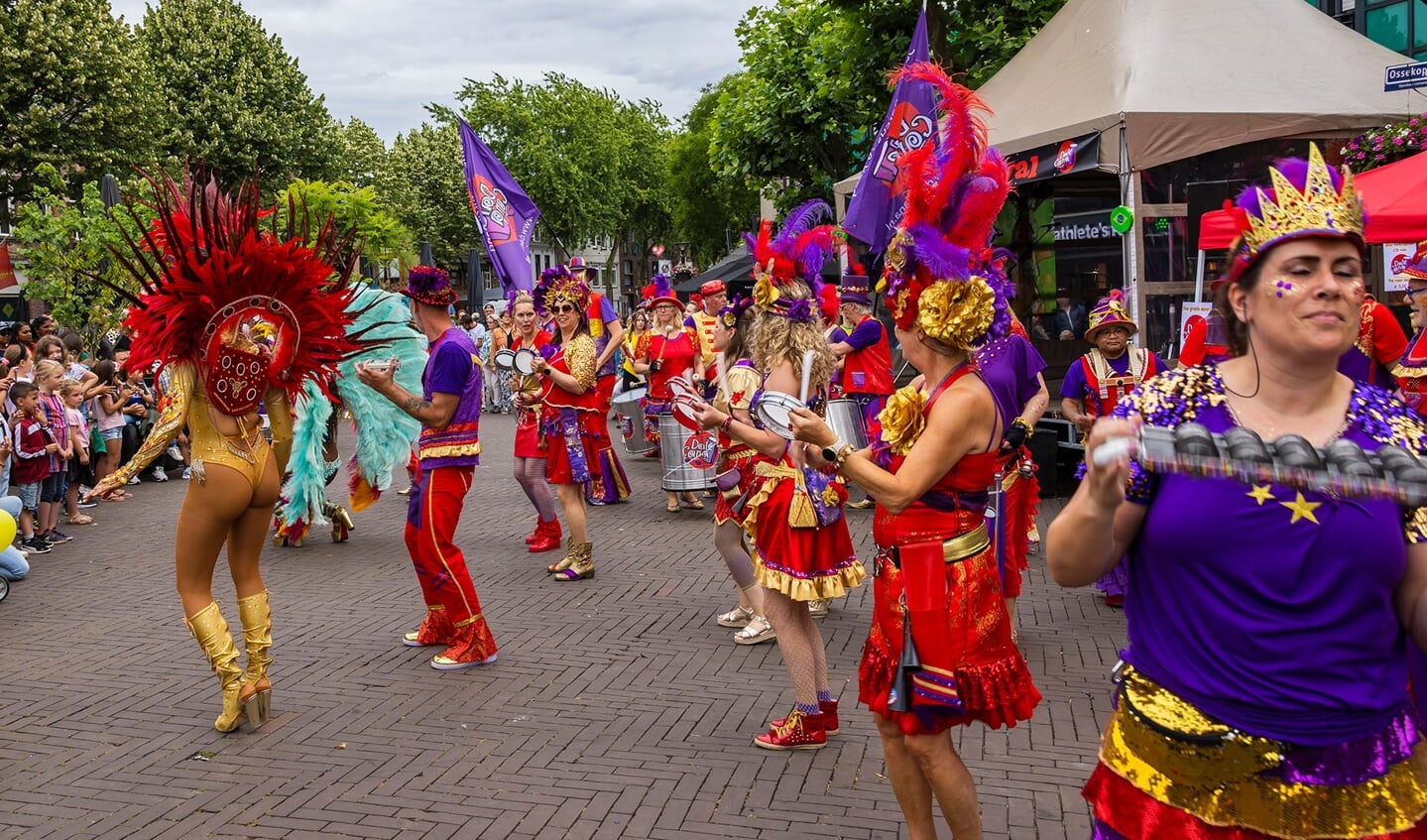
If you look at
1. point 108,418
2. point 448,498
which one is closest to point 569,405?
point 448,498

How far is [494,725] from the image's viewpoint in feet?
17.3

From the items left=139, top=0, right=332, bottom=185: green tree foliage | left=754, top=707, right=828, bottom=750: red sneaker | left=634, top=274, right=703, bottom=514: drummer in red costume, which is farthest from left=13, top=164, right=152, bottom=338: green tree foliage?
left=139, top=0, right=332, bottom=185: green tree foliage

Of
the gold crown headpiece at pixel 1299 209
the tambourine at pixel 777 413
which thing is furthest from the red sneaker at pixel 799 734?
the gold crown headpiece at pixel 1299 209

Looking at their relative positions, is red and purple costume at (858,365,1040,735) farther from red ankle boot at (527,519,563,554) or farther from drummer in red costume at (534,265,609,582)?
red ankle boot at (527,519,563,554)

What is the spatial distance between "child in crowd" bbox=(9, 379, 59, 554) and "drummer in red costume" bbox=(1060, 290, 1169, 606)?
835 centimetres

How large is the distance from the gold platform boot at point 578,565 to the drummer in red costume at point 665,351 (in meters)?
2.70

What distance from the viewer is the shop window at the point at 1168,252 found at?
10.4m

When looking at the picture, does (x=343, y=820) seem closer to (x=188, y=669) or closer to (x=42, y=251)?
(x=188, y=669)

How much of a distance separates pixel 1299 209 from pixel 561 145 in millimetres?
57395

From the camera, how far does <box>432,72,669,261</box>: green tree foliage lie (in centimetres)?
5588

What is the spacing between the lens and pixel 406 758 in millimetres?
4875

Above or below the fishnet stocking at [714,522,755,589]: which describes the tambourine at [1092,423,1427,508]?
above

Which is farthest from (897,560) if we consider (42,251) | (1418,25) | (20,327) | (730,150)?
(1418,25)

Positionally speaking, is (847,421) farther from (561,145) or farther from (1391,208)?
(561,145)
